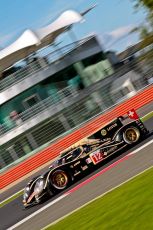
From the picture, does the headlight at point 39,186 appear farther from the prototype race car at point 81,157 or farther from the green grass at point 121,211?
the green grass at point 121,211

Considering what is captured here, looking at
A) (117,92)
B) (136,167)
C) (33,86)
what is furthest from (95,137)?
(33,86)

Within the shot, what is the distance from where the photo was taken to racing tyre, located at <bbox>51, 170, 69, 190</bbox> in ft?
48.6

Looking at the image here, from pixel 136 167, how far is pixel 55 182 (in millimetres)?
3225

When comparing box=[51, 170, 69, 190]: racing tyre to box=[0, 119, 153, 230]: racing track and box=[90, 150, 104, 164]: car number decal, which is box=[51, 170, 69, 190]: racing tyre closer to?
box=[0, 119, 153, 230]: racing track

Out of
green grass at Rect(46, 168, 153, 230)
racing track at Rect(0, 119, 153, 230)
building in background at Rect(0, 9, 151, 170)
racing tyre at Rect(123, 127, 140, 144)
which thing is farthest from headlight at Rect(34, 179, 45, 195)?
building in background at Rect(0, 9, 151, 170)

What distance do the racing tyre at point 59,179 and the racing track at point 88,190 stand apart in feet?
1.02

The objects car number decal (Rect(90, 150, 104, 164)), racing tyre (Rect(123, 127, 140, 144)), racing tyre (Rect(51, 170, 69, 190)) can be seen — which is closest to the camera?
racing tyre (Rect(51, 170, 69, 190))

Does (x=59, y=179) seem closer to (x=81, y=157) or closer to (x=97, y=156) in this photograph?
(x=81, y=157)

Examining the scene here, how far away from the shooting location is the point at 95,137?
15.9 metres

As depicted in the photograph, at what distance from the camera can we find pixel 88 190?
12805 millimetres

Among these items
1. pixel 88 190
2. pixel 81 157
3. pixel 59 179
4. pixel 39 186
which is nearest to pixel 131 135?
pixel 81 157

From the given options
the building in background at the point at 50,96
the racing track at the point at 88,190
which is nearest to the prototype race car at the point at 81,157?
the racing track at the point at 88,190

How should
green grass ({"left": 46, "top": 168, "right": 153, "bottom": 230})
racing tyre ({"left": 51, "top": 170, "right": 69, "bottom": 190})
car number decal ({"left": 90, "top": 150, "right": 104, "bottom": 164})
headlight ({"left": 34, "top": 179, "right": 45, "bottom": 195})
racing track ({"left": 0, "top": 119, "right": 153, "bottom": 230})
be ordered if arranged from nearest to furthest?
green grass ({"left": 46, "top": 168, "right": 153, "bottom": 230})
racing track ({"left": 0, "top": 119, "right": 153, "bottom": 230})
headlight ({"left": 34, "top": 179, "right": 45, "bottom": 195})
racing tyre ({"left": 51, "top": 170, "right": 69, "bottom": 190})
car number decal ({"left": 90, "top": 150, "right": 104, "bottom": 164})

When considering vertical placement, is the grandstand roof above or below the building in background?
above
